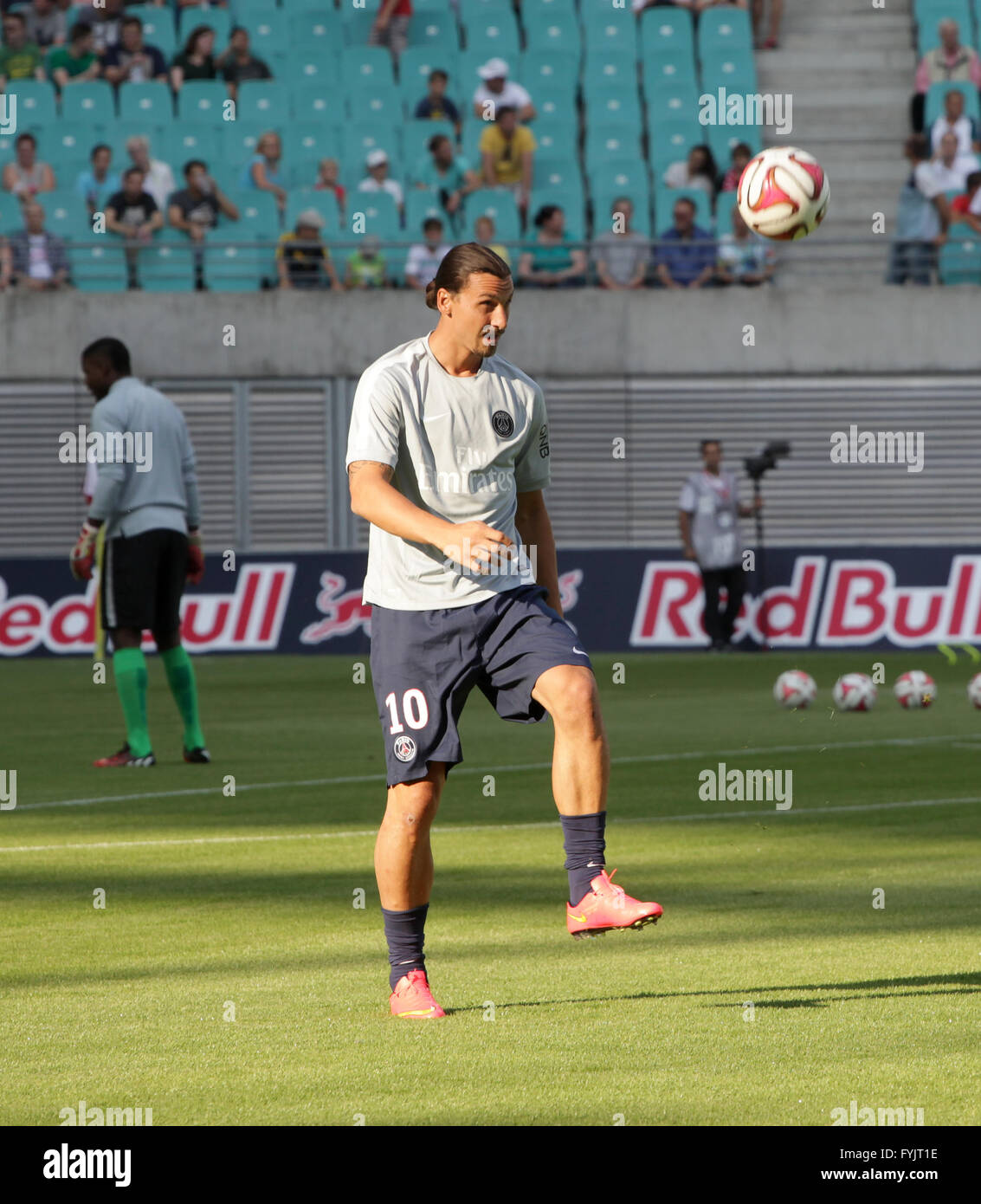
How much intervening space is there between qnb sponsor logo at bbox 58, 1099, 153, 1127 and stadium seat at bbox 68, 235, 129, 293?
21.4m

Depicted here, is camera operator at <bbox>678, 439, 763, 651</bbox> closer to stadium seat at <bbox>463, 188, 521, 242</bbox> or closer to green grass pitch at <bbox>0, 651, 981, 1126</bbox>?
stadium seat at <bbox>463, 188, 521, 242</bbox>

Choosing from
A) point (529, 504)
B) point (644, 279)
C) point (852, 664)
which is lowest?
point (852, 664)

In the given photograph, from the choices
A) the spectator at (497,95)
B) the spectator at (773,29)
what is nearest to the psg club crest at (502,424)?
the spectator at (497,95)

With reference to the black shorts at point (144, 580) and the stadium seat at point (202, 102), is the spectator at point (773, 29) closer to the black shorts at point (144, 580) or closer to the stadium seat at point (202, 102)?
the stadium seat at point (202, 102)

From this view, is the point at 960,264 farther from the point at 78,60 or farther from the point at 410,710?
the point at 410,710

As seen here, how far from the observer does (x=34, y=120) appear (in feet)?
90.6

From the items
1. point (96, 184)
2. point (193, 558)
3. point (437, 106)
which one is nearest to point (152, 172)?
point (96, 184)

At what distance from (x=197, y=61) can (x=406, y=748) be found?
23784 mm

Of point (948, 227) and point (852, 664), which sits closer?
point (852, 664)

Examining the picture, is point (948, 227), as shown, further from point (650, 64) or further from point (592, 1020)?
→ point (592, 1020)

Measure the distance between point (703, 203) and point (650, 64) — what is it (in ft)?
11.5
